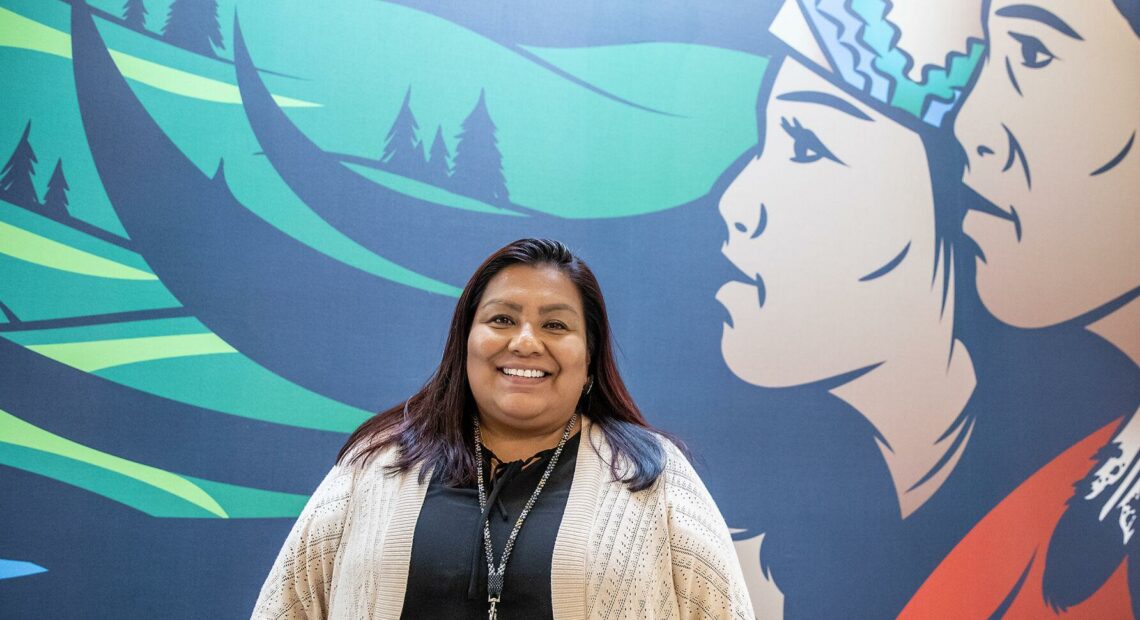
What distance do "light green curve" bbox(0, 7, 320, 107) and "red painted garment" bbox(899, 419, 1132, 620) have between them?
2304 millimetres

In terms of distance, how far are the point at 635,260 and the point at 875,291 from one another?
75 cm

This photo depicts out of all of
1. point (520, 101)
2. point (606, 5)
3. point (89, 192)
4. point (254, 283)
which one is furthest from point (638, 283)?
point (89, 192)

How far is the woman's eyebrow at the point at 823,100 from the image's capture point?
2.81 meters

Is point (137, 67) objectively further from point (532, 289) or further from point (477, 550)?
point (477, 550)

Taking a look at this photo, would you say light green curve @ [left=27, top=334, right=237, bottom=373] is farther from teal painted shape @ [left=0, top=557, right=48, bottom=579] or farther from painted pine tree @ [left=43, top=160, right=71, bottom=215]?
teal painted shape @ [left=0, top=557, right=48, bottom=579]

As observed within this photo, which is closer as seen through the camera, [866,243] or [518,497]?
[518,497]

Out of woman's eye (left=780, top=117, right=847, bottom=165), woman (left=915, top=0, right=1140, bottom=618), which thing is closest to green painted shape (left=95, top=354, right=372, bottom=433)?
woman's eye (left=780, top=117, right=847, bottom=165)

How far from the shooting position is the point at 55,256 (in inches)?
94.7

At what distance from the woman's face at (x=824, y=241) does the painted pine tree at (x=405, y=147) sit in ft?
2.97

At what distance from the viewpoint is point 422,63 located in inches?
104

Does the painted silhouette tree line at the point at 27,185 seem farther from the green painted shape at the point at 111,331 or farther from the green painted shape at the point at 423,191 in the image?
the green painted shape at the point at 423,191

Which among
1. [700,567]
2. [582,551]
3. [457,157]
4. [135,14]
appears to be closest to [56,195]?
[135,14]

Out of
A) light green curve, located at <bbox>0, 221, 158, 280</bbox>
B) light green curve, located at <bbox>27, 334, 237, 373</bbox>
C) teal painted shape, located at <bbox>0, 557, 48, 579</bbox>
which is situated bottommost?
teal painted shape, located at <bbox>0, 557, 48, 579</bbox>

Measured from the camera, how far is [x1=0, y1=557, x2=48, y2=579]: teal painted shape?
2314 mm
